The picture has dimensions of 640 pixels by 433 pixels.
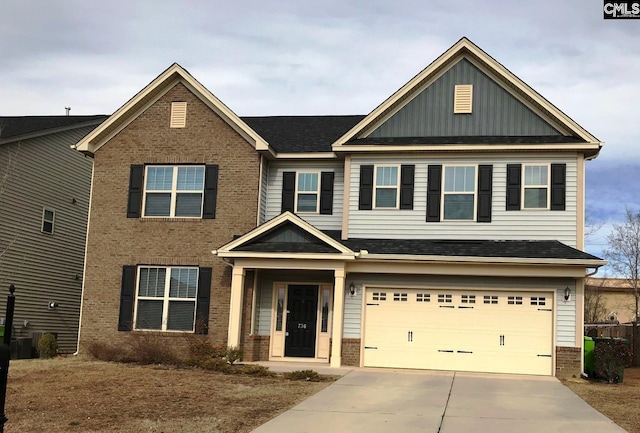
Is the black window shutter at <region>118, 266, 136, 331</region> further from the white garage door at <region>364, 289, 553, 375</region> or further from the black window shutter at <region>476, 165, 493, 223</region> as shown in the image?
the black window shutter at <region>476, 165, 493, 223</region>

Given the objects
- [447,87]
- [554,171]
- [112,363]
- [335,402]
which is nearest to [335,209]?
[447,87]

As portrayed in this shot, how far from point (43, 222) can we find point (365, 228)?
1224 cm

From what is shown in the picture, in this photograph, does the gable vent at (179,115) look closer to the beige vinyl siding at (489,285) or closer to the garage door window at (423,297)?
the beige vinyl siding at (489,285)

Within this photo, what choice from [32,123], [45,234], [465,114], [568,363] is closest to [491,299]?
[568,363]

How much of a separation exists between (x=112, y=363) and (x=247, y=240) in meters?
4.72

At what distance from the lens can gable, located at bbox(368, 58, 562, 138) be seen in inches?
Answer: 792

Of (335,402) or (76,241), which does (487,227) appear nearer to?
(335,402)

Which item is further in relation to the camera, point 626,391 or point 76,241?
point 76,241

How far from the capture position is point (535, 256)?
18203 mm

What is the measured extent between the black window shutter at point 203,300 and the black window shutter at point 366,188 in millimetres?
4622

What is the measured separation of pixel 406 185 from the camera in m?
20.2

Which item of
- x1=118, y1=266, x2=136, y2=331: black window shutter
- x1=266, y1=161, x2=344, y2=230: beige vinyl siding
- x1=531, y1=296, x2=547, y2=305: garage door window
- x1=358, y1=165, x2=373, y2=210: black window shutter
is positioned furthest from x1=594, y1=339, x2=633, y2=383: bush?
x1=118, y1=266, x2=136, y2=331: black window shutter

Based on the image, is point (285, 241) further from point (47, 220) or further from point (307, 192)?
point (47, 220)

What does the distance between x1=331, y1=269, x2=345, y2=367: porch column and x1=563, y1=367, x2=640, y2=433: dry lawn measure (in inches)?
219
